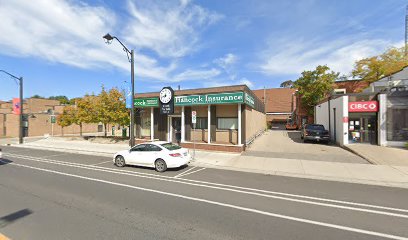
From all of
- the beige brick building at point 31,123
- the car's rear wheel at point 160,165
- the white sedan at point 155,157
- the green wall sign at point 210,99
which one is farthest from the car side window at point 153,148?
the beige brick building at point 31,123

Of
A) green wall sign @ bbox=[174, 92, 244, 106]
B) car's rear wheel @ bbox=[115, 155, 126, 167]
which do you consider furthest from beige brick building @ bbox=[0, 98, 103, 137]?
car's rear wheel @ bbox=[115, 155, 126, 167]

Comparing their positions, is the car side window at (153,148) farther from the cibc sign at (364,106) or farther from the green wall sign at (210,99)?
the cibc sign at (364,106)

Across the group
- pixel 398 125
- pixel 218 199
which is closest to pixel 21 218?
pixel 218 199

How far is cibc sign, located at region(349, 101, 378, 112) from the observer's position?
1650cm

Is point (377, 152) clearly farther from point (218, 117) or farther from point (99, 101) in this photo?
point (99, 101)

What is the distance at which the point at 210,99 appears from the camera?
15820mm

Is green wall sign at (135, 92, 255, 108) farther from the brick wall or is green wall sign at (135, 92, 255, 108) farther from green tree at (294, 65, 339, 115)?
green tree at (294, 65, 339, 115)

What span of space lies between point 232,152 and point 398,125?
489 inches

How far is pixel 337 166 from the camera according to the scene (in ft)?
35.0

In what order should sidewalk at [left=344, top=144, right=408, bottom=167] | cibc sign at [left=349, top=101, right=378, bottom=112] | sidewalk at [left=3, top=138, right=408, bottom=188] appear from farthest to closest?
cibc sign at [left=349, top=101, right=378, bottom=112] → sidewalk at [left=344, top=144, right=408, bottom=167] → sidewalk at [left=3, top=138, right=408, bottom=188]

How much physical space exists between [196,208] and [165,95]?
42.2 ft

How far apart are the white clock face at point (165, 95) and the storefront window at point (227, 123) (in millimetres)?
4311

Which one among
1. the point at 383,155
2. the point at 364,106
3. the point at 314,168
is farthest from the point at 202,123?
the point at 364,106

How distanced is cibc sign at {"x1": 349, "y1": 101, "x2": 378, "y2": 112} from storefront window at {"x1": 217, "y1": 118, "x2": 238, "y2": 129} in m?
9.49
